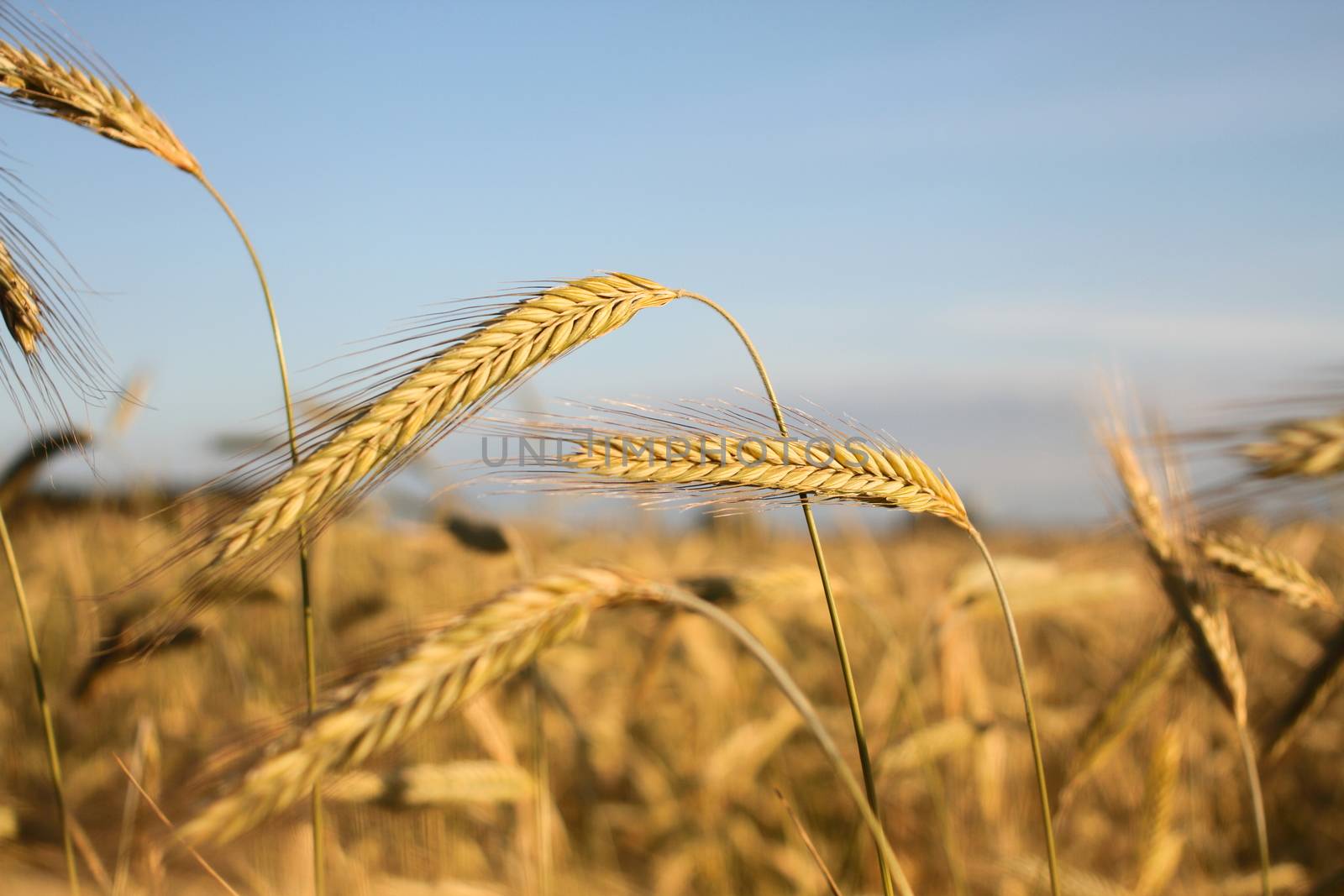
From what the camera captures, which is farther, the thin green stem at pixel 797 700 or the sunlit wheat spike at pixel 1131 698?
the sunlit wheat spike at pixel 1131 698

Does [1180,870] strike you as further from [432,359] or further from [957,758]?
[432,359]

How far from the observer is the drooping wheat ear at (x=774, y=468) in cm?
107

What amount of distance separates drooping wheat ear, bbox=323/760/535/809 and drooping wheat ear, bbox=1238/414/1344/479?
65.3 inches

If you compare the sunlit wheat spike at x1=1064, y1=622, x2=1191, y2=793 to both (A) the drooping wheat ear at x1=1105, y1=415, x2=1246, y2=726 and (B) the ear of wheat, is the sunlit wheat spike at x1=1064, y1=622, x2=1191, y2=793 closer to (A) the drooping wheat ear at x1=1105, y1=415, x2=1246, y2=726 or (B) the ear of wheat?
(A) the drooping wheat ear at x1=1105, y1=415, x2=1246, y2=726

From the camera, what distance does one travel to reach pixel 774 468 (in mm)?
1084

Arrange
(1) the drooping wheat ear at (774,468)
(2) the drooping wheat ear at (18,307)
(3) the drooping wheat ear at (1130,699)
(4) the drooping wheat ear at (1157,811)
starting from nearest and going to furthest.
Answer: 1. (1) the drooping wheat ear at (774,468)
2. (2) the drooping wheat ear at (18,307)
3. (3) the drooping wheat ear at (1130,699)
4. (4) the drooping wheat ear at (1157,811)

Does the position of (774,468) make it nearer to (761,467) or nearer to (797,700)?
(761,467)

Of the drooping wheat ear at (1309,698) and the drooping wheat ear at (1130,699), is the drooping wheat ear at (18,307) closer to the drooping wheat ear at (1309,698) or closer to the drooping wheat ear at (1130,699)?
the drooping wheat ear at (1130,699)

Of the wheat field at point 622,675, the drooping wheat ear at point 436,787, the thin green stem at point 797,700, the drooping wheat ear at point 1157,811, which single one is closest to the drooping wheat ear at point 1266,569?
the wheat field at point 622,675

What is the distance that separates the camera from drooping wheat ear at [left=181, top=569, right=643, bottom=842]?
2.56 feet

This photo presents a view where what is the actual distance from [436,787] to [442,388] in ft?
3.87

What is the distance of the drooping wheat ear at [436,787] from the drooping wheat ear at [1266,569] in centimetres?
158

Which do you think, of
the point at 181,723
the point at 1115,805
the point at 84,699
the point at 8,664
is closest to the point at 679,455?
the point at 84,699

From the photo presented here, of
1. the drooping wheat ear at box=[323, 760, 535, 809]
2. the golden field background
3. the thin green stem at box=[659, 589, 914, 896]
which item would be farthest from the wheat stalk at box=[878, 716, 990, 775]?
the thin green stem at box=[659, 589, 914, 896]
